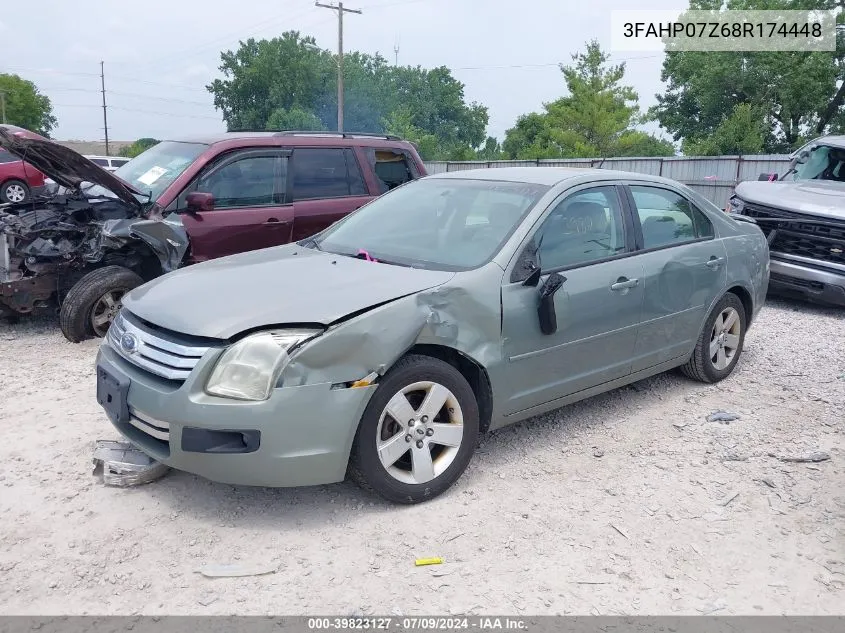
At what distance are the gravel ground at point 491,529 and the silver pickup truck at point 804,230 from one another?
3.58 meters

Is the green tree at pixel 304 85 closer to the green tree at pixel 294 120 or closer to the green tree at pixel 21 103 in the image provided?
the green tree at pixel 294 120

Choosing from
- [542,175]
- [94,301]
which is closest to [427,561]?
[542,175]

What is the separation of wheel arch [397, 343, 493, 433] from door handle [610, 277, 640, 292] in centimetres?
110

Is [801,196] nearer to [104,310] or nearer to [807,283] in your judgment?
[807,283]

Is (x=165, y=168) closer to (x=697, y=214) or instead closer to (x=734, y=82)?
(x=697, y=214)

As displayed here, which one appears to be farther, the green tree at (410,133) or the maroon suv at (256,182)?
the green tree at (410,133)

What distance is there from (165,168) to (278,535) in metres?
4.54

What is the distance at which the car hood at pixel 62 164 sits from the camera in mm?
5914

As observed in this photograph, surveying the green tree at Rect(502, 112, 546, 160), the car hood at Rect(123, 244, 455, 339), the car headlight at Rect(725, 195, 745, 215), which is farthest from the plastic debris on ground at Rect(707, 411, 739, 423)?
the green tree at Rect(502, 112, 546, 160)

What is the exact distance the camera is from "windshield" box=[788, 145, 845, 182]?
9.23 meters

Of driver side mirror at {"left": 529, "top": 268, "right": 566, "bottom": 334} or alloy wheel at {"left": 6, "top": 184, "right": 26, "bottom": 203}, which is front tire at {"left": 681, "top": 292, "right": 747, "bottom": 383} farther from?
alloy wheel at {"left": 6, "top": 184, "right": 26, "bottom": 203}

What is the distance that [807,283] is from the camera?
807 cm

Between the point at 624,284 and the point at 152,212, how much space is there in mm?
4056

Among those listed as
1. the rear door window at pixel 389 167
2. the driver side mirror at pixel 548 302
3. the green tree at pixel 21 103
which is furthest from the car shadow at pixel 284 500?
the green tree at pixel 21 103
